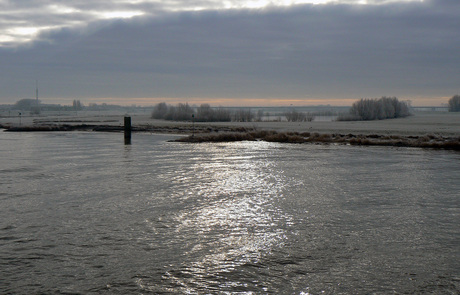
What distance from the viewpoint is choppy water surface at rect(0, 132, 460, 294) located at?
6.30 metres

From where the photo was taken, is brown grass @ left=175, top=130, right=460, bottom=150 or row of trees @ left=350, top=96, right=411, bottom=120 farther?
row of trees @ left=350, top=96, right=411, bottom=120

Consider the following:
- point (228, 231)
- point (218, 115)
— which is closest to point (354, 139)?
point (228, 231)

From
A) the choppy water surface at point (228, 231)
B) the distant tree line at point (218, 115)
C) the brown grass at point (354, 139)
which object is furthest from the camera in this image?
the distant tree line at point (218, 115)

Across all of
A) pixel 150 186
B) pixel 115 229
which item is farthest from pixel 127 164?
pixel 115 229

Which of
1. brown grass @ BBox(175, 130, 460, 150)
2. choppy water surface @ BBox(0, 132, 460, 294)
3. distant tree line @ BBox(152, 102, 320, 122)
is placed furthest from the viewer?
distant tree line @ BBox(152, 102, 320, 122)

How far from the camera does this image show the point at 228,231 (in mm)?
8562

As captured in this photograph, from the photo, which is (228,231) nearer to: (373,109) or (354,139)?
(354,139)

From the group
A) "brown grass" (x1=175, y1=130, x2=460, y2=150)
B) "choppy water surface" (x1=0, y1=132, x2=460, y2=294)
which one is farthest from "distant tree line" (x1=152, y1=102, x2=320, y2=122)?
"choppy water surface" (x1=0, y1=132, x2=460, y2=294)

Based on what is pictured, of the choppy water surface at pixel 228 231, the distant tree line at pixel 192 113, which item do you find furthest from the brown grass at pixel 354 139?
the distant tree line at pixel 192 113

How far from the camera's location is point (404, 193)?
40.7 ft

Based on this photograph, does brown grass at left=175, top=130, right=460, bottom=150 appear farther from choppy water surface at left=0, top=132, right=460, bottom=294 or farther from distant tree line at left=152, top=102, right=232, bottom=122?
distant tree line at left=152, top=102, right=232, bottom=122

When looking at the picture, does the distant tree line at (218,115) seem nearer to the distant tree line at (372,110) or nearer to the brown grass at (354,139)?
the distant tree line at (372,110)

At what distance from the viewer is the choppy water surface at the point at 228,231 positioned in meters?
6.30

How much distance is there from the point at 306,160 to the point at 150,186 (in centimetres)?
907
